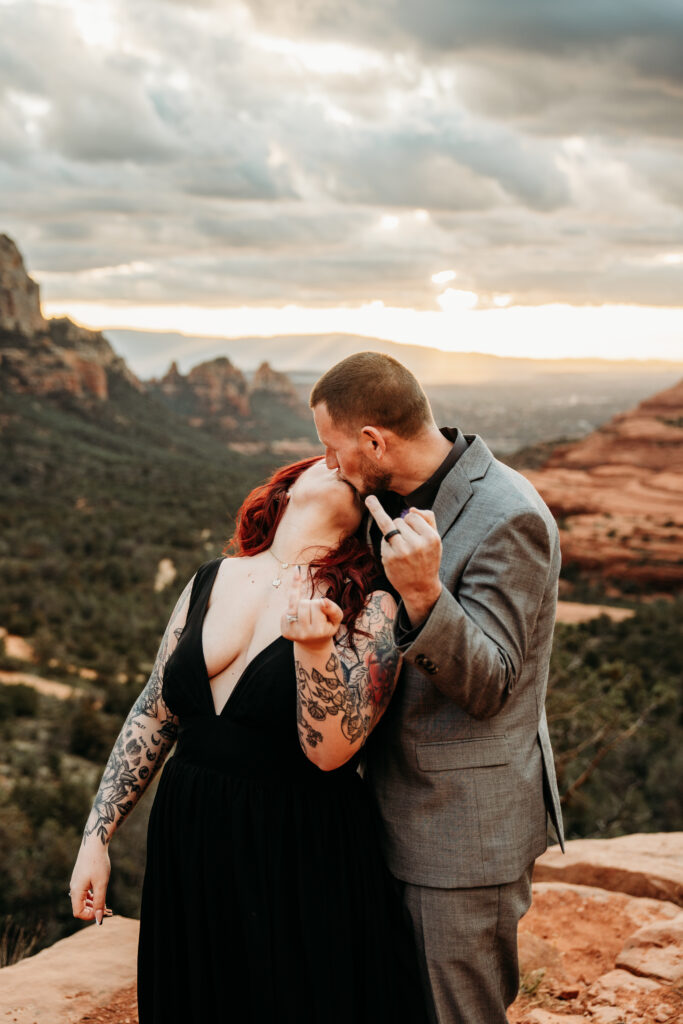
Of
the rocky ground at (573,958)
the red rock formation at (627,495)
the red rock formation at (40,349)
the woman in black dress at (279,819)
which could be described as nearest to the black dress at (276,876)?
the woman in black dress at (279,819)

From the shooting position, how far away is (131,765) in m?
2.69

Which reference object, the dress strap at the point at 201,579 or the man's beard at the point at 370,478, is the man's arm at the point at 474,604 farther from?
the dress strap at the point at 201,579

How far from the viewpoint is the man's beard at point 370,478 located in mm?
2422

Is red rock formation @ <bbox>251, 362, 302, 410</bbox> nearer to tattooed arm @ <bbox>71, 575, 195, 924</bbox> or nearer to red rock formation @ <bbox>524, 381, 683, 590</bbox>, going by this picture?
red rock formation @ <bbox>524, 381, 683, 590</bbox>

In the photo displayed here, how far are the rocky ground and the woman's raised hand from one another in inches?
81.8

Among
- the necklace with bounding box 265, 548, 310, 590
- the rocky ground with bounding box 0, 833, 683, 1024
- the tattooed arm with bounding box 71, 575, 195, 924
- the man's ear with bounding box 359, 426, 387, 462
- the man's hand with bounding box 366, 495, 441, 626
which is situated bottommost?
the rocky ground with bounding box 0, 833, 683, 1024

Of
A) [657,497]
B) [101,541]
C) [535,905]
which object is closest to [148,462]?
[101,541]

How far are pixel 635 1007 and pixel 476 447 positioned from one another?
2.21m

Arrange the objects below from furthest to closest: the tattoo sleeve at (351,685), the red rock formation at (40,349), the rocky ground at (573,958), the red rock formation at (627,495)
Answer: the red rock formation at (40,349)
the red rock formation at (627,495)
the rocky ground at (573,958)
the tattoo sleeve at (351,685)

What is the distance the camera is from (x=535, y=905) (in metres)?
4.23

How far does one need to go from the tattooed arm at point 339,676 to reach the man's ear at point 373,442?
0.39 m

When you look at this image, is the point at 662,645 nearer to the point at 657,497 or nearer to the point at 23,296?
the point at 657,497

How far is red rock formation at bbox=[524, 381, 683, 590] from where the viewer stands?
24.8 m

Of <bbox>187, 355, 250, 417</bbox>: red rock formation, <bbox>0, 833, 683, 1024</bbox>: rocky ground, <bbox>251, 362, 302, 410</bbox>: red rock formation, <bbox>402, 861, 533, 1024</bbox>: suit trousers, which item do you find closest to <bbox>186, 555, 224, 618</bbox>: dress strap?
<bbox>402, 861, 533, 1024</bbox>: suit trousers
